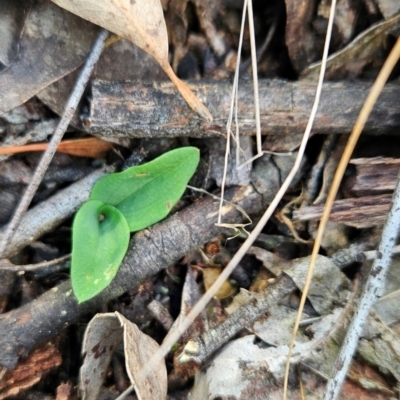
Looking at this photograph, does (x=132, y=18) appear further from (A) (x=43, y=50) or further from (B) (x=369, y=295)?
(B) (x=369, y=295)

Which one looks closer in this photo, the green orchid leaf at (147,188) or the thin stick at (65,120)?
the thin stick at (65,120)

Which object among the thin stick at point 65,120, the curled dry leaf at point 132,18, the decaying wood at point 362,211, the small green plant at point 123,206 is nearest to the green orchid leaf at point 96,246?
the small green plant at point 123,206

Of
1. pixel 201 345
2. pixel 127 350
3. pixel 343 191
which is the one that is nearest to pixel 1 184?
pixel 127 350

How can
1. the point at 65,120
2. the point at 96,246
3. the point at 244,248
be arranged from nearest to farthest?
1. the point at 244,248
2. the point at 65,120
3. the point at 96,246

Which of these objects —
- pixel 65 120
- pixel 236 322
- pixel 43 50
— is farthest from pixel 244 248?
pixel 43 50

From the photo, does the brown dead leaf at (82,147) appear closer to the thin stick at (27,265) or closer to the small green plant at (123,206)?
the small green plant at (123,206)

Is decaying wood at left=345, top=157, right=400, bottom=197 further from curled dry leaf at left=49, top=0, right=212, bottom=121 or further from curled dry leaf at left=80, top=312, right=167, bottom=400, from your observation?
curled dry leaf at left=80, top=312, right=167, bottom=400
